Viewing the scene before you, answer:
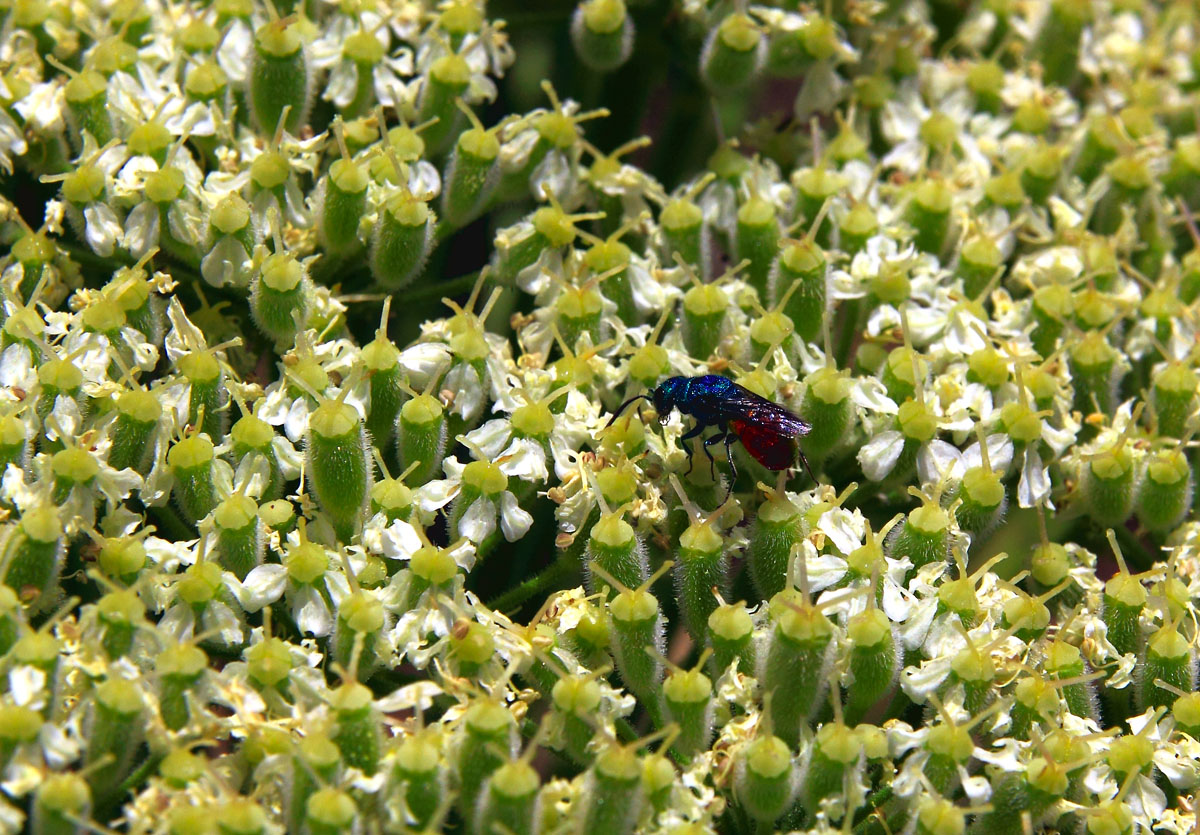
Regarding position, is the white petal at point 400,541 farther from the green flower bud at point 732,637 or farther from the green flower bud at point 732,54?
the green flower bud at point 732,54

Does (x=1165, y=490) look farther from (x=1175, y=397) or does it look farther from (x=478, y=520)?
(x=478, y=520)

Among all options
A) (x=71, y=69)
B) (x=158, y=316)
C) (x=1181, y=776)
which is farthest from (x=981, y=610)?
(x=71, y=69)

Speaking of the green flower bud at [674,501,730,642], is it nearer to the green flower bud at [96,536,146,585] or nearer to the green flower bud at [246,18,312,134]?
the green flower bud at [96,536,146,585]

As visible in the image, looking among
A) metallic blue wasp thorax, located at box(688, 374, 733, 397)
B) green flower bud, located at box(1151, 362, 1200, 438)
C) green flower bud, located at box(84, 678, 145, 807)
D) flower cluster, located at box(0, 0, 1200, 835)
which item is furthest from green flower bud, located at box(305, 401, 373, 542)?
green flower bud, located at box(1151, 362, 1200, 438)

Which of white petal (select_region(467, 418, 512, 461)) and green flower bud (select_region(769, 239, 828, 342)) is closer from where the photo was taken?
white petal (select_region(467, 418, 512, 461))

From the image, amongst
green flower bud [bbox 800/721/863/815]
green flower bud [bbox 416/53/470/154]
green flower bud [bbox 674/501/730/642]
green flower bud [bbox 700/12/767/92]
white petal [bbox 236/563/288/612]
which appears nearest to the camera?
green flower bud [bbox 800/721/863/815]

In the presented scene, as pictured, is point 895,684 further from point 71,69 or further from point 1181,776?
point 71,69

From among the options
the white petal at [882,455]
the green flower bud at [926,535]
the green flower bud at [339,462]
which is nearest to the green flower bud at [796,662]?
the green flower bud at [926,535]
